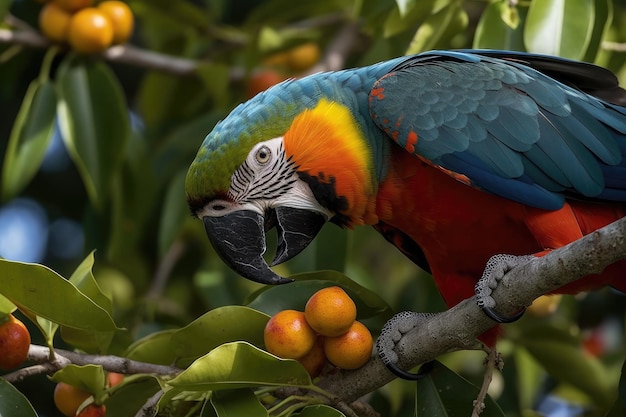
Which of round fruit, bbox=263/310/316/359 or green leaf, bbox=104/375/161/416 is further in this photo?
green leaf, bbox=104/375/161/416

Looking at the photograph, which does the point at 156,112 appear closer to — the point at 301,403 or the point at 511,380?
the point at 511,380

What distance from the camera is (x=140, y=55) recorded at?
3854mm

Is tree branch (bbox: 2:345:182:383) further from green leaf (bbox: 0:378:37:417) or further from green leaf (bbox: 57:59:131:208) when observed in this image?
green leaf (bbox: 57:59:131:208)

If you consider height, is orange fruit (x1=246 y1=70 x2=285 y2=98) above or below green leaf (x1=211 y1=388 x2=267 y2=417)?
above

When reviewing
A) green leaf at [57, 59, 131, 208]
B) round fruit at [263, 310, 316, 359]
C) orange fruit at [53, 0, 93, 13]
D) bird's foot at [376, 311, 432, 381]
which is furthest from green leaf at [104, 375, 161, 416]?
orange fruit at [53, 0, 93, 13]

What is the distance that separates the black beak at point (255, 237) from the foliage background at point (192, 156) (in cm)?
36

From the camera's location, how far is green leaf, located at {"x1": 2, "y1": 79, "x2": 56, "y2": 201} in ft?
10.7

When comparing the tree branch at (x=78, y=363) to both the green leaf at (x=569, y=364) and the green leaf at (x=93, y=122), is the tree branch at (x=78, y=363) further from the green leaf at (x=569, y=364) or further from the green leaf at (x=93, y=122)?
the green leaf at (x=569, y=364)

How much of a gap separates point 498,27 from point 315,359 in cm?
120

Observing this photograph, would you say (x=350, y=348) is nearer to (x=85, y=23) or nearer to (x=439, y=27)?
(x=439, y=27)

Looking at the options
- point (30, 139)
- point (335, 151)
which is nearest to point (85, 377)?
point (335, 151)

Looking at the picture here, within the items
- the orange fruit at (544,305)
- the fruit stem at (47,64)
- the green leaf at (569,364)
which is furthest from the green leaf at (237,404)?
the fruit stem at (47,64)

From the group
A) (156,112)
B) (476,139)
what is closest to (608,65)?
(476,139)

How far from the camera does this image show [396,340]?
2414 mm
